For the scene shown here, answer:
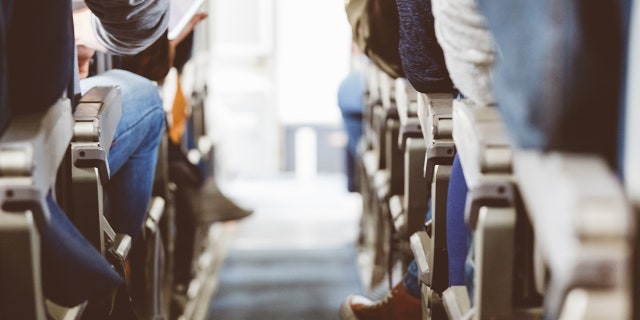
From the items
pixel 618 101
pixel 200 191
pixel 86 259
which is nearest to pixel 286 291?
pixel 200 191

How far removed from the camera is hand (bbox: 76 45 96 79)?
2072mm

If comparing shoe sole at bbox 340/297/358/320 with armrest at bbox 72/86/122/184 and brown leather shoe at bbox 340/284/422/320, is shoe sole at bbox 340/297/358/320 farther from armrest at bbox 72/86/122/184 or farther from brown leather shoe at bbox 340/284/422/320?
armrest at bbox 72/86/122/184

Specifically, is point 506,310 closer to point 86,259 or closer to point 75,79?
point 86,259

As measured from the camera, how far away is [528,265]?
137 centimetres

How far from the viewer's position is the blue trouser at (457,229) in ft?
5.33

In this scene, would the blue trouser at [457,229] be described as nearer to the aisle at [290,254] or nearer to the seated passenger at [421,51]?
the seated passenger at [421,51]

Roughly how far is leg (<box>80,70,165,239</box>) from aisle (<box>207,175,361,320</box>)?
1561 mm

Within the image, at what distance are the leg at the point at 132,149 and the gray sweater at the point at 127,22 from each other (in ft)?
0.39

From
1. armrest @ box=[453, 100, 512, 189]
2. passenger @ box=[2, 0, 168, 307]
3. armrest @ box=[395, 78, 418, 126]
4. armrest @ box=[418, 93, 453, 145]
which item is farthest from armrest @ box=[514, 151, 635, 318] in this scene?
armrest @ box=[395, 78, 418, 126]

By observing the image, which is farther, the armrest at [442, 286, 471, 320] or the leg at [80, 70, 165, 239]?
the leg at [80, 70, 165, 239]

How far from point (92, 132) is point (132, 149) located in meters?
0.37

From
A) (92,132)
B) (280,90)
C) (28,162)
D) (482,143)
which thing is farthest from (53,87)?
(280,90)

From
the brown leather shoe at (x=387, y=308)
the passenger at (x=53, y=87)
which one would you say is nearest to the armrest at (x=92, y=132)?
the passenger at (x=53, y=87)

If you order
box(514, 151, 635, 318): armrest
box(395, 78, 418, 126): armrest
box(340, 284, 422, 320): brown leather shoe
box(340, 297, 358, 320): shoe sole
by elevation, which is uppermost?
box(395, 78, 418, 126): armrest
